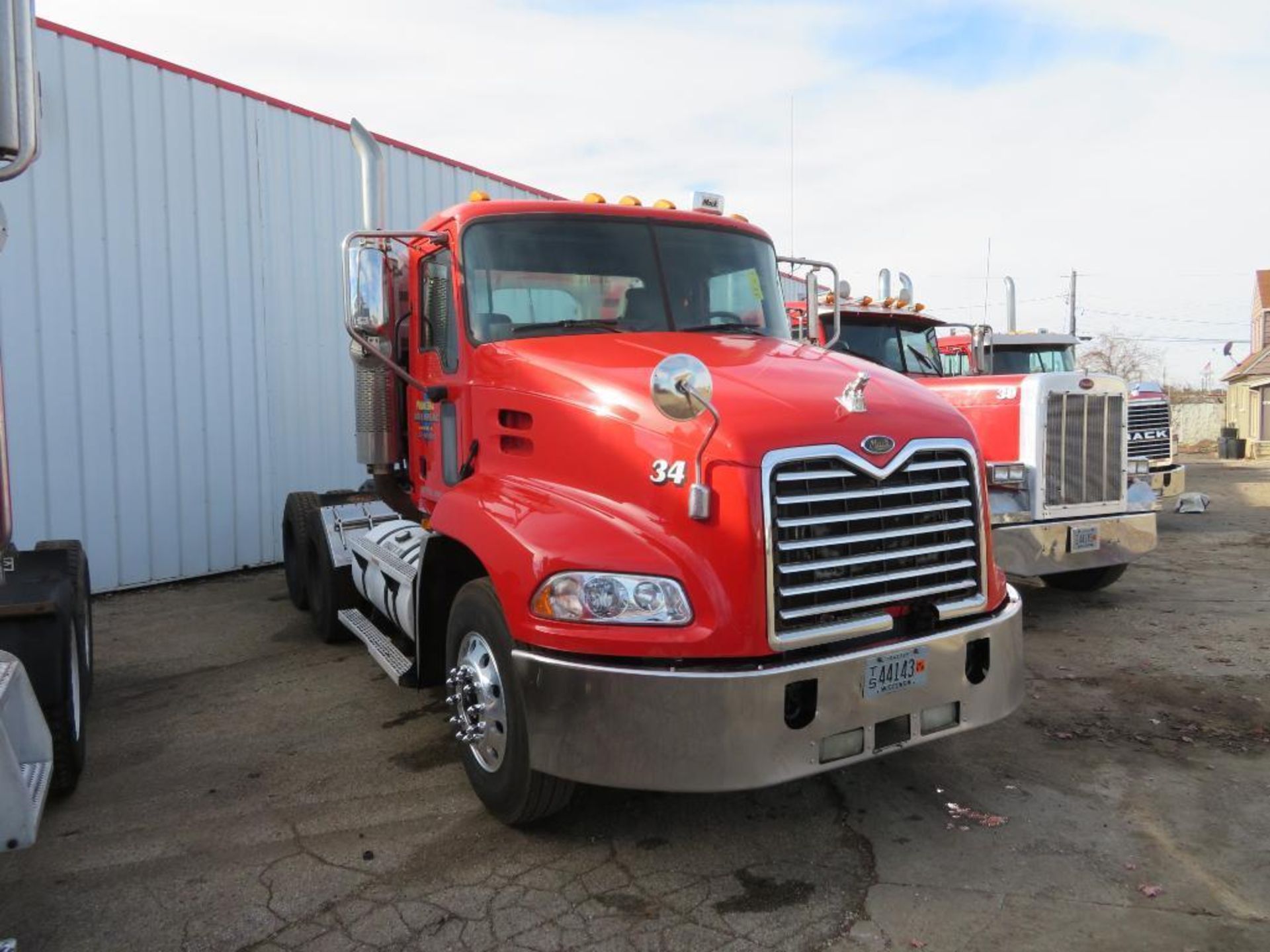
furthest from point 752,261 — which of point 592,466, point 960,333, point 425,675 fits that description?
point 960,333

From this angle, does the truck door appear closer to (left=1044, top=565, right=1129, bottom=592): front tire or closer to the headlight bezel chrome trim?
the headlight bezel chrome trim

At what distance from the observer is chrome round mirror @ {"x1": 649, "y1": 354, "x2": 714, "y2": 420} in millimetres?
→ 3047

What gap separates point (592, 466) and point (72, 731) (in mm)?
2592

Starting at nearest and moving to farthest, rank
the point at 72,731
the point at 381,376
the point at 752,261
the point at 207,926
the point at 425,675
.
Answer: the point at 207,926 < the point at 72,731 < the point at 425,675 < the point at 752,261 < the point at 381,376

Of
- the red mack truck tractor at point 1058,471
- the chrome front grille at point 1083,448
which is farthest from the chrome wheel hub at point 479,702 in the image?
the chrome front grille at point 1083,448

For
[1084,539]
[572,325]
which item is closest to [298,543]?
[572,325]

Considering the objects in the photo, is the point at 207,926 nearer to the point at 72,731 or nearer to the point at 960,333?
the point at 72,731

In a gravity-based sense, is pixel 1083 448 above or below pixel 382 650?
above

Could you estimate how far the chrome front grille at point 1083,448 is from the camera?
6723 mm

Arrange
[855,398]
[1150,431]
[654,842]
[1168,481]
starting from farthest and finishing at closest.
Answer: [1150,431]
[1168,481]
[654,842]
[855,398]

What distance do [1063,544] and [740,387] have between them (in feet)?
A: 14.3

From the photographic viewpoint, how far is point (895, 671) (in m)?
3.15

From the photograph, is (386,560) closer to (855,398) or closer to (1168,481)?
(855,398)

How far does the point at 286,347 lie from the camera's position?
31.0ft
